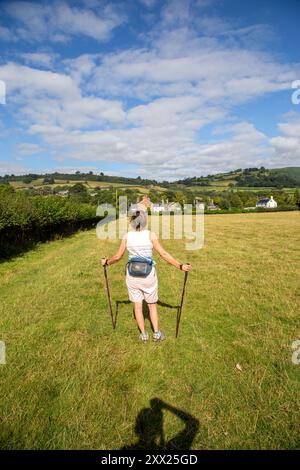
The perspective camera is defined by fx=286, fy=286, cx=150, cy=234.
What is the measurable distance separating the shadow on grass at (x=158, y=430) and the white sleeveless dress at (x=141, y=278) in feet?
6.23

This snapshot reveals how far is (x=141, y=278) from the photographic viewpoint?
17.7ft

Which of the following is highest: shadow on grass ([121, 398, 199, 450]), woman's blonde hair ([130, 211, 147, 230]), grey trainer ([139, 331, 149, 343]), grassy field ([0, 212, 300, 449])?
woman's blonde hair ([130, 211, 147, 230])

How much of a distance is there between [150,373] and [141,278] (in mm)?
1620

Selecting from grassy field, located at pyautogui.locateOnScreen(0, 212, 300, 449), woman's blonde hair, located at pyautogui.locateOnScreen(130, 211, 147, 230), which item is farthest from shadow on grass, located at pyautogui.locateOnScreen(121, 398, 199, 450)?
woman's blonde hair, located at pyautogui.locateOnScreen(130, 211, 147, 230)

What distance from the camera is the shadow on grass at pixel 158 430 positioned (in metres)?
3.43

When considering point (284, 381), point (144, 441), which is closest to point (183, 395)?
point (144, 441)

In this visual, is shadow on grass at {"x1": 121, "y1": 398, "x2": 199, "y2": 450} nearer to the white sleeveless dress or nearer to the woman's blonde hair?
the white sleeveless dress

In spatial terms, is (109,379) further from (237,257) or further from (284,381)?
(237,257)

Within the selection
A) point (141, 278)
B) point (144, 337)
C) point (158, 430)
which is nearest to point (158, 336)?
point (144, 337)

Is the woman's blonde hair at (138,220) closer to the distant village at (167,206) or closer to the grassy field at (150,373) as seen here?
the distant village at (167,206)

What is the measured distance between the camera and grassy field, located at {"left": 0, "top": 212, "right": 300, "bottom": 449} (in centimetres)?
359

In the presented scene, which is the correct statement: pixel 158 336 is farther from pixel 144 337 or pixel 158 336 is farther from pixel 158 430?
pixel 158 430

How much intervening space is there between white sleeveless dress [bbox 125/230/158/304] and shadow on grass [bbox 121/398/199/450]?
6.23 feet
